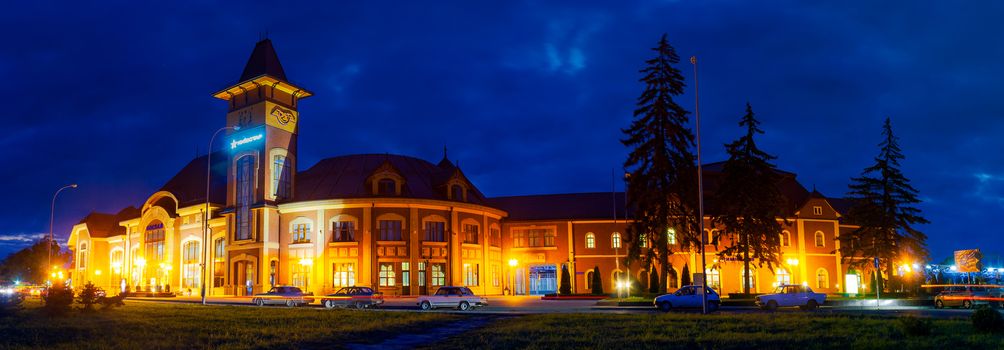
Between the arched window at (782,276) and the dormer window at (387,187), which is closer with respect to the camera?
the dormer window at (387,187)

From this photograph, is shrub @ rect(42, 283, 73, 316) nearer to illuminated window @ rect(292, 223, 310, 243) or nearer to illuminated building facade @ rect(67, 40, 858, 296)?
illuminated building facade @ rect(67, 40, 858, 296)

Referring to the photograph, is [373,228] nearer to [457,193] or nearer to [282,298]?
[457,193]

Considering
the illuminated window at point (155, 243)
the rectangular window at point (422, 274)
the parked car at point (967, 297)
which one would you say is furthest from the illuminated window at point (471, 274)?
the parked car at point (967, 297)

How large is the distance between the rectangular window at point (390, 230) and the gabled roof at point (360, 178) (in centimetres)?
228

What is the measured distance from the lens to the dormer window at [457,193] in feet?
216

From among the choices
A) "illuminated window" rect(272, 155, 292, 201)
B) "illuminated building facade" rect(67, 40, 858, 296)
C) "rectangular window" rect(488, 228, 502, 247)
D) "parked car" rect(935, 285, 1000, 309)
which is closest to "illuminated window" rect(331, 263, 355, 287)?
"illuminated building facade" rect(67, 40, 858, 296)

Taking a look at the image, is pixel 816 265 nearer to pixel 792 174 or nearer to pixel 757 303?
pixel 792 174

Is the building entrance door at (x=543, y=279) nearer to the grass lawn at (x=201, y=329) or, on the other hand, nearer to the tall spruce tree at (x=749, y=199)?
the tall spruce tree at (x=749, y=199)

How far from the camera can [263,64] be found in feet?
223

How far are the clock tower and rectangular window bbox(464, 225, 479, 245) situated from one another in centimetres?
1524

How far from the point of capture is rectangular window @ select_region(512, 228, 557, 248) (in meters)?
71.5

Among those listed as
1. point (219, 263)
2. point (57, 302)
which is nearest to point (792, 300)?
point (57, 302)

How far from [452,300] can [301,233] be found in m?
24.7

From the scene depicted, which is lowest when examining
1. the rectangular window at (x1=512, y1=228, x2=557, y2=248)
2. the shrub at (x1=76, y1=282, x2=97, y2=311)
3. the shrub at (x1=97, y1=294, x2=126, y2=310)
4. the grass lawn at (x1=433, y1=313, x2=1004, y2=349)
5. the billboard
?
the grass lawn at (x1=433, y1=313, x2=1004, y2=349)
